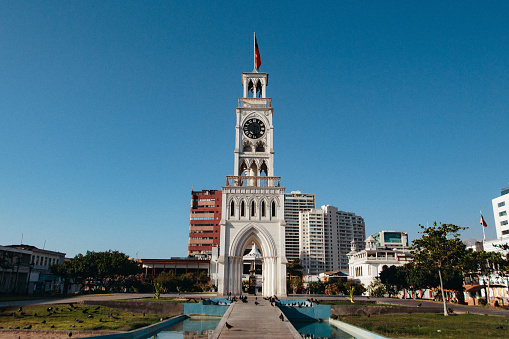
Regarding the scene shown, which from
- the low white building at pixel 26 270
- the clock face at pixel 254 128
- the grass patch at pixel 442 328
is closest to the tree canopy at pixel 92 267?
the low white building at pixel 26 270

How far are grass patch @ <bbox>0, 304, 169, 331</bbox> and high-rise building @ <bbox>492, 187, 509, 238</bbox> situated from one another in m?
76.5

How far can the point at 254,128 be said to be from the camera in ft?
148

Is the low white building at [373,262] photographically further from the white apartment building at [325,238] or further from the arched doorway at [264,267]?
the white apartment building at [325,238]

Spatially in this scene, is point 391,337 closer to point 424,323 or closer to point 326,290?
point 424,323

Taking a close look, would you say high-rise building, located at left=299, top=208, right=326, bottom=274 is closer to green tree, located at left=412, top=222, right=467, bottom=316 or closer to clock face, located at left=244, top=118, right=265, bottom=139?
clock face, located at left=244, top=118, right=265, bottom=139

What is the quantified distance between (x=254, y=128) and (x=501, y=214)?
62.3 metres

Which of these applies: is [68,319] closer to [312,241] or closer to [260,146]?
[260,146]

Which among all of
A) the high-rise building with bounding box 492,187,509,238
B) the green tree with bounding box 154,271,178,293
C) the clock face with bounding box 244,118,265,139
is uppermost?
the clock face with bounding box 244,118,265,139

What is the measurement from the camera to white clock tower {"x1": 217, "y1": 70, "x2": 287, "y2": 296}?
38500 millimetres

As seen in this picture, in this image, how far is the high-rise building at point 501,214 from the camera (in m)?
76.7

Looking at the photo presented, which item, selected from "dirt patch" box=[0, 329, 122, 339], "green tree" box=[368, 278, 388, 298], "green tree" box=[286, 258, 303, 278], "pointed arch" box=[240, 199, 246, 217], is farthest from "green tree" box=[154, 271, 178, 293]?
"green tree" box=[286, 258, 303, 278]

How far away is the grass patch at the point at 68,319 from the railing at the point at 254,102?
26877 mm

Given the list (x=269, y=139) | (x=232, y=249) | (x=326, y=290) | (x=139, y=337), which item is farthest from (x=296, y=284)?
(x=139, y=337)

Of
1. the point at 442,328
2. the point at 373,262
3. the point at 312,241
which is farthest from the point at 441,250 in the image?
the point at 312,241
